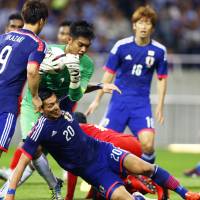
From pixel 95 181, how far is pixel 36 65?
1347mm

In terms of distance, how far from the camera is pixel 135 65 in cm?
1262

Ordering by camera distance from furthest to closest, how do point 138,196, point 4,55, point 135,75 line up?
point 135,75 < point 138,196 < point 4,55

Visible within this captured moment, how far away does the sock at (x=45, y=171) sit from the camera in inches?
392

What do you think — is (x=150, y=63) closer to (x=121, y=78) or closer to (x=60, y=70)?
(x=121, y=78)

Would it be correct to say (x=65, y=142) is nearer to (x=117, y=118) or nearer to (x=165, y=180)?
(x=165, y=180)

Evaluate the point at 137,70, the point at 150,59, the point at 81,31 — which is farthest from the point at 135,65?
the point at 81,31

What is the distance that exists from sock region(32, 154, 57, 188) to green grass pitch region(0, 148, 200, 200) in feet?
2.18

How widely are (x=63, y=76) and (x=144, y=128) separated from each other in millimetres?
2700

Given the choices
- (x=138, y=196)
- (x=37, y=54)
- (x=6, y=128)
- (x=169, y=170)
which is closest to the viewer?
(x=37, y=54)

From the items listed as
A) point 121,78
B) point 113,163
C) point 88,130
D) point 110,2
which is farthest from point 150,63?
point 110,2

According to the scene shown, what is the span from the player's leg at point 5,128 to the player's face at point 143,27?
3.80m

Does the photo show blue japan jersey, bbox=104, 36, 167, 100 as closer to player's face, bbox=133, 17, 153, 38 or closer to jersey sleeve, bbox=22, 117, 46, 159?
player's face, bbox=133, 17, 153, 38

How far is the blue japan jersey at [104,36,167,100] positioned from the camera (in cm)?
1262

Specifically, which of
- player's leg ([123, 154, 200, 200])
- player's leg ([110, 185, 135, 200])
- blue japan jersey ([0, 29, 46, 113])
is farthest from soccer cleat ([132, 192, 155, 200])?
blue japan jersey ([0, 29, 46, 113])
